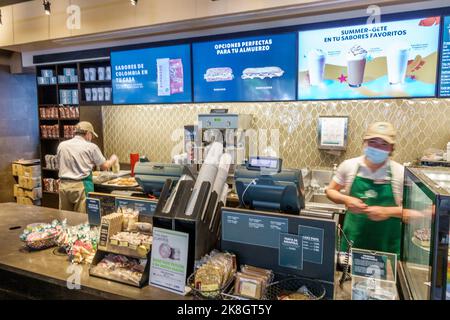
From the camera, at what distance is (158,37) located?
14.9ft

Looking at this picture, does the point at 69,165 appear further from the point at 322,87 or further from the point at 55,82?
the point at 322,87

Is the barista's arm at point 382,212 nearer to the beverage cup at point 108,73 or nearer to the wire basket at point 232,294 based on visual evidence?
the wire basket at point 232,294

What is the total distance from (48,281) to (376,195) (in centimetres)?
210

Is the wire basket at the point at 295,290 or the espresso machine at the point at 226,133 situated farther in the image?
the espresso machine at the point at 226,133

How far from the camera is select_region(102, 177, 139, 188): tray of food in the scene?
439cm

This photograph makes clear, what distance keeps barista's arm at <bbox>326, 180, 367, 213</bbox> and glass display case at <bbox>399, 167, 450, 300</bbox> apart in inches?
18.6

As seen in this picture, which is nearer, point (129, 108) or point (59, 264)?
point (59, 264)

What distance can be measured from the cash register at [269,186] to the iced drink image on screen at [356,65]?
2.41 m

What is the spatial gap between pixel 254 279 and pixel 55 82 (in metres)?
5.22

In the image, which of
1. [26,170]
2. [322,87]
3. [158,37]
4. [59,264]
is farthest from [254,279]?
[26,170]

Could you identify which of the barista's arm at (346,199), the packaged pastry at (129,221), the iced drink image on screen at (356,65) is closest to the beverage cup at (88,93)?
the iced drink image on screen at (356,65)

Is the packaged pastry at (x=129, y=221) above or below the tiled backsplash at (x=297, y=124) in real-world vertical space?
below

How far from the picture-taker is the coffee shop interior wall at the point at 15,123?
5922mm
